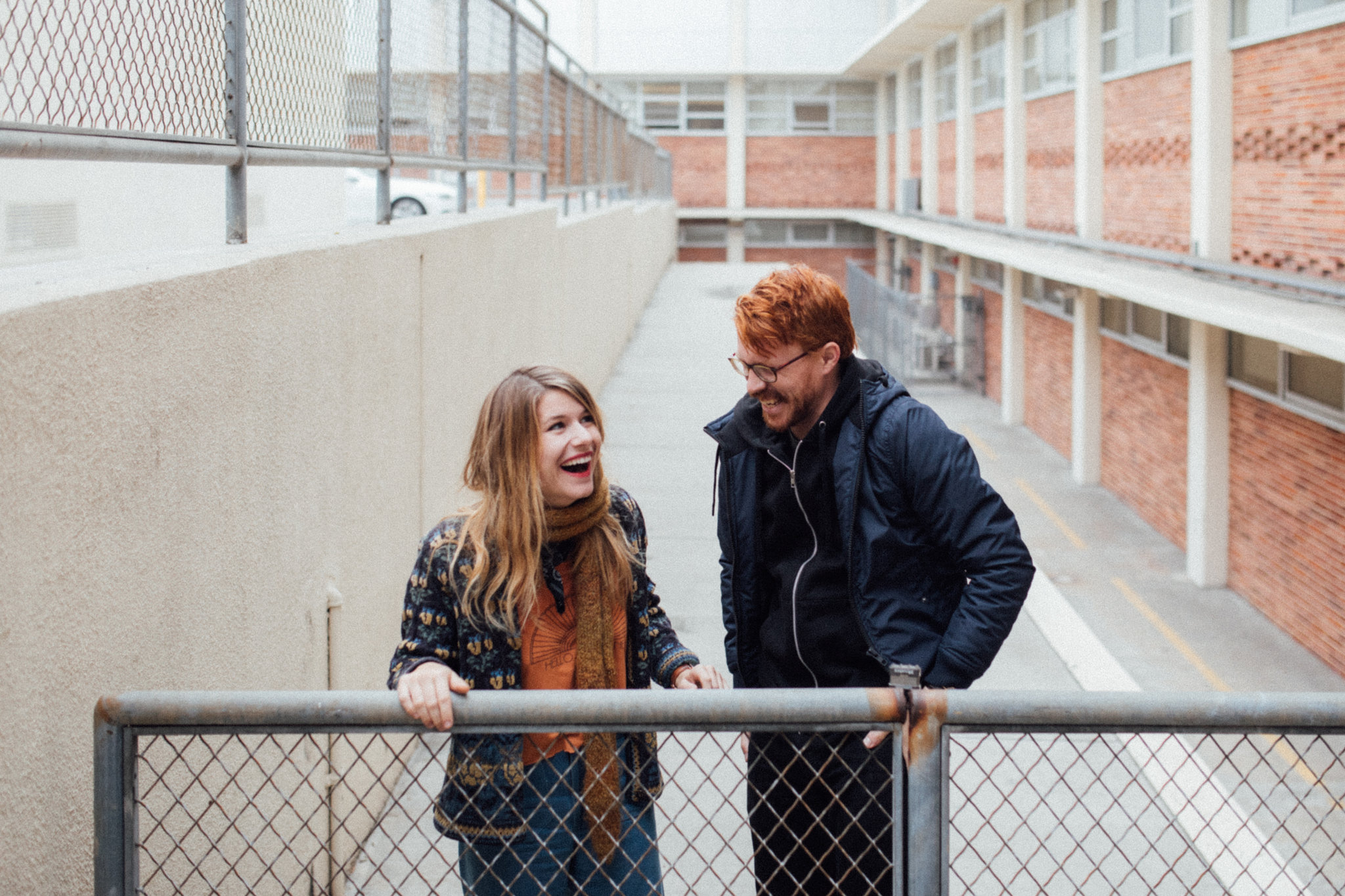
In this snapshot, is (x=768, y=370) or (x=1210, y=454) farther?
(x=1210, y=454)

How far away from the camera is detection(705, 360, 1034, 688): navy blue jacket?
2.75 meters

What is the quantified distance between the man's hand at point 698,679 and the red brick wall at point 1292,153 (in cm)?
990

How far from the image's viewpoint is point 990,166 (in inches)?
1022

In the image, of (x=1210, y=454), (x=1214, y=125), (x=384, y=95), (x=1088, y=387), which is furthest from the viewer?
(x=1088, y=387)

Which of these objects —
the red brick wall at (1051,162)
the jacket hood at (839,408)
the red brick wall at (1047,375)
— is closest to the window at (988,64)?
the red brick wall at (1051,162)

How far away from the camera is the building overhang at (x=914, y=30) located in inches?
1005

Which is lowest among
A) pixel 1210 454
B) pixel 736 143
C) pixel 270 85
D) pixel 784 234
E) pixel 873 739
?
pixel 1210 454

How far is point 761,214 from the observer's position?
1624 inches

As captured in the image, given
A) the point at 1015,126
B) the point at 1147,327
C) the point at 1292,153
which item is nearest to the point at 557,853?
the point at 1292,153

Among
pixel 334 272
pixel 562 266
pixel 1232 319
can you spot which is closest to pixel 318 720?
pixel 334 272

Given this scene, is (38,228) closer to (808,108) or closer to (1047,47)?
(1047,47)

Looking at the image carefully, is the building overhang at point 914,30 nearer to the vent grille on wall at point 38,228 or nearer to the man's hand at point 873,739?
the vent grille on wall at point 38,228

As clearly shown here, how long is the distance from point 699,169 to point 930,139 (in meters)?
10.8

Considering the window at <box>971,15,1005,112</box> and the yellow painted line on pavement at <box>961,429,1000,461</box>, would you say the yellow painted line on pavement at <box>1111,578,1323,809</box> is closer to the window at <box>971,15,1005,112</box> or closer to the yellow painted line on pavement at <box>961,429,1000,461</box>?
the yellow painted line on pavement at <box>961,429,1000,461</box>
